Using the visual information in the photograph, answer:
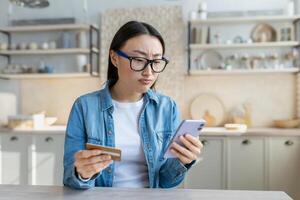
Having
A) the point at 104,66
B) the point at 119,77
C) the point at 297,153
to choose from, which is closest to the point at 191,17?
the point at 104,66

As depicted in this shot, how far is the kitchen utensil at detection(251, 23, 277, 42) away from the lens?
3.38 metres

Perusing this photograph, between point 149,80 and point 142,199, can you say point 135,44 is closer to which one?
point 149,80

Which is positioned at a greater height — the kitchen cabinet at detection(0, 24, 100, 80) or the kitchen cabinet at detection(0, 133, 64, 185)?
the kitchen cabinet at detection(0, 24, 100, 80)

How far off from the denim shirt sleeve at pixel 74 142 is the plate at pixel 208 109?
7.76 ft

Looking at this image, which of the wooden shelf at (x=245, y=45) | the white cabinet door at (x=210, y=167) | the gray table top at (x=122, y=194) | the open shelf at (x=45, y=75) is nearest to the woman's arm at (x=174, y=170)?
the gray table top at (x=122, y=194)

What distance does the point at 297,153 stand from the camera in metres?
2.86

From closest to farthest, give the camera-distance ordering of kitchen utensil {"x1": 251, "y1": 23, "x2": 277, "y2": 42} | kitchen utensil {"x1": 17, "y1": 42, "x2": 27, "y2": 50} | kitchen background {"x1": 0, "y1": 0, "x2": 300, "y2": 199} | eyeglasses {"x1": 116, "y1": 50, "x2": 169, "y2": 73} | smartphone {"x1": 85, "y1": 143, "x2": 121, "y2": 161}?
smartphone {"x1": 85, "y1": 143, "x2": 121, "y2": 161} < eyeglasses {"x1": 116, "y1": 50, "x2": 169, "y2": 73} < kitchen background {"x1": 0, "y1": 0, "x2": 300, "y2": 199} < kitchen utensil {"x1": 251, "y1": 23, "x2": 277, "y2": 42} < kitchen utensil {"x1": 17, "y1": 42, "x2": 27, "y2": 50}

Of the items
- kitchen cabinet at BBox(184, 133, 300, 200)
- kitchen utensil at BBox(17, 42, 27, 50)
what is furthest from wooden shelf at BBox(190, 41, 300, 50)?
kitchen utensil at BBox(17, 42, 27, 50)

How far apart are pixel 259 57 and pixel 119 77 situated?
2.46 meters

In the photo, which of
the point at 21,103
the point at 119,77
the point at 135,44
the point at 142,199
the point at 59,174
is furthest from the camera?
the point at 21,103

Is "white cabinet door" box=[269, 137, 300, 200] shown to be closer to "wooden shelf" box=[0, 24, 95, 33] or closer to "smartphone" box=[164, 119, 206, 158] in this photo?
"smartphone" box=[164, 119, 206, 158]

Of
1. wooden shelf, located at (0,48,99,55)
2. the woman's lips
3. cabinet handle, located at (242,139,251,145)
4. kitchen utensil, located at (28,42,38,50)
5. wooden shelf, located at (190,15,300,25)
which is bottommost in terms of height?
cabinet handle, located at (242,139,251,145)

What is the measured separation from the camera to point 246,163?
9.58 ft

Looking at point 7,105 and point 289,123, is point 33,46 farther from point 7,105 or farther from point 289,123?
point 289,123
